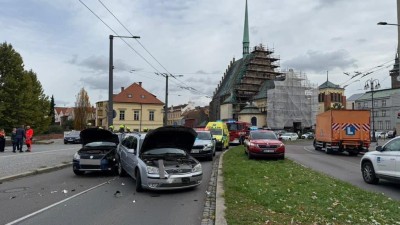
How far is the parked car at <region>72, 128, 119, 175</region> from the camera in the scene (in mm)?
13773

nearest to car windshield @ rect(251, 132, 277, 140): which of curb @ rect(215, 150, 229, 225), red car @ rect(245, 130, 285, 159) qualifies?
red car @ rect(245, 130, 285, 159)

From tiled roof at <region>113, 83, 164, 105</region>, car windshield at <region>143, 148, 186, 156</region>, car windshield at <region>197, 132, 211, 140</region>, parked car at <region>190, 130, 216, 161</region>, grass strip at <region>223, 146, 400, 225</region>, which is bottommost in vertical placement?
grass strip at <region>223, 146, 400, 225</region>

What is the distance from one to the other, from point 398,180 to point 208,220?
261 inches

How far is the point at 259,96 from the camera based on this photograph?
3634 inches

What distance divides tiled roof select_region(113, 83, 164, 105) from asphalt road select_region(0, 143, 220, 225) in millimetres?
74107

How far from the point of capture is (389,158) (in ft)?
37.7

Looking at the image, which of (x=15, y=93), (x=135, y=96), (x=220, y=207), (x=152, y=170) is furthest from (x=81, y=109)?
(x=220, y=207)

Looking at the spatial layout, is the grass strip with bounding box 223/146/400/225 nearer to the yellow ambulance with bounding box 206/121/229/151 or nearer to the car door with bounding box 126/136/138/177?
the car door with bounding box 126/136/138/177

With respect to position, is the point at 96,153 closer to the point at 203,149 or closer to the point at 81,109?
the point at 203,149

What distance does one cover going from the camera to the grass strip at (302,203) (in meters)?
6.73

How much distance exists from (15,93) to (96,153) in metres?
41.9

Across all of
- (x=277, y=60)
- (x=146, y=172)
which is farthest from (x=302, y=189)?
(x=277, y=60)

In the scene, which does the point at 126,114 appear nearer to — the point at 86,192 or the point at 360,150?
the point at 360,150

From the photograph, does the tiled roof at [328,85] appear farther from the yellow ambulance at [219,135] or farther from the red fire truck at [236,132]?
the yellow ambulance at [219,135]
